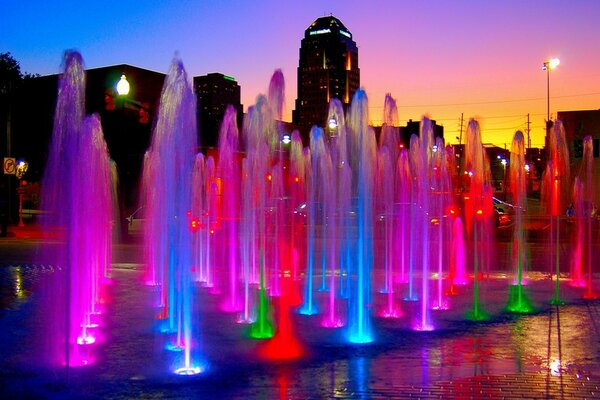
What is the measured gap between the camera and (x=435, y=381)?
257 inches

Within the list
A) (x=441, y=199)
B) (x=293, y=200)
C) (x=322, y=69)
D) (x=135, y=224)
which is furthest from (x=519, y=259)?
A: (x=322, y=69)

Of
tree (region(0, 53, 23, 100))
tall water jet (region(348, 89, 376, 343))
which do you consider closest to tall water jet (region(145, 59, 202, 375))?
tall water jet (region(348, 89, 376, 343))

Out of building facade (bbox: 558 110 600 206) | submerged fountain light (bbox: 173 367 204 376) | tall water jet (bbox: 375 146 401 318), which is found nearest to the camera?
submerged fountain light (bbox: 173 367 204 376)

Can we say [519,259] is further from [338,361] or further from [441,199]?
[338,361]

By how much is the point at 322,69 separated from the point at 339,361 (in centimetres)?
5809

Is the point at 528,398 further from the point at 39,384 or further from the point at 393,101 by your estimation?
the point at 393,101

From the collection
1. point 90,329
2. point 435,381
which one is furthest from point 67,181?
point 435,381

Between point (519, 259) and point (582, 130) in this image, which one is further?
point (582, 130)

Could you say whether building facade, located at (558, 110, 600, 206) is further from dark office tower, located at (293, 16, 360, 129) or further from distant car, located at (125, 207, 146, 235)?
distant car, located at (125, 207, 146, 235)

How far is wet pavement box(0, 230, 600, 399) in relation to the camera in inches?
245

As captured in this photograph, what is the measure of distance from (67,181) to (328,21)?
70639mm

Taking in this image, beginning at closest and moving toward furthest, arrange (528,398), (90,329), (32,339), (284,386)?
(528,398), (284,386), (32,339), (90,329)

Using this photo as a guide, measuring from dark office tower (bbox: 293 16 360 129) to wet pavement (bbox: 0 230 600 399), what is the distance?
48764 mm

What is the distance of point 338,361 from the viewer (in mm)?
7426
